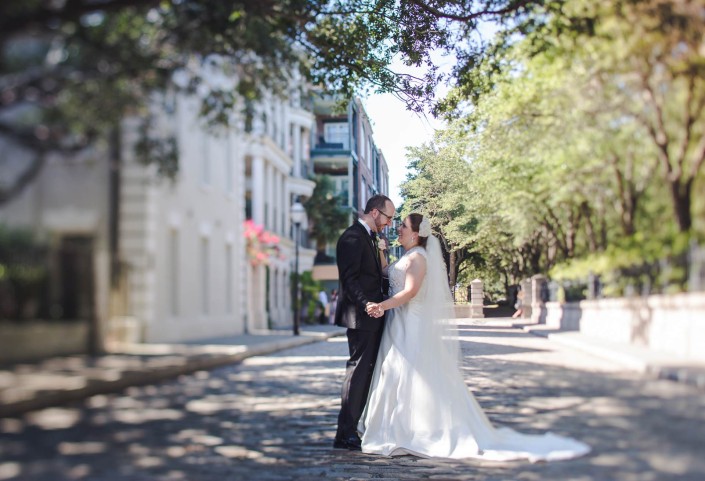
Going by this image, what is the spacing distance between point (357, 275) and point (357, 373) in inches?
27.3

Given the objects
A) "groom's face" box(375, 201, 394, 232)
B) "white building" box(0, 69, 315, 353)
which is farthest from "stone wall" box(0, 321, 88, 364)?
"groom's face" box(375, 201, 394, 232)

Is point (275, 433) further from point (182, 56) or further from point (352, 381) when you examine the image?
point (182, 56)

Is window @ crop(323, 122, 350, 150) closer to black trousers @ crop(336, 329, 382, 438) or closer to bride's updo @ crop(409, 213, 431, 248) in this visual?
bride's updo @ crop(409, 213, 431, 248)

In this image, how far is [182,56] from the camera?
2010 mm

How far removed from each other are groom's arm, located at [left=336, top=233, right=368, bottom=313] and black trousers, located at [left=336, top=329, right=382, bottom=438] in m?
0.35

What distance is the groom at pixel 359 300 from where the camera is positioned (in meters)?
4.30

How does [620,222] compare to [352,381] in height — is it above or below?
above

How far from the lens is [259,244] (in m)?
3.11

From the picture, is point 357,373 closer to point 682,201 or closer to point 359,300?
point 359,300

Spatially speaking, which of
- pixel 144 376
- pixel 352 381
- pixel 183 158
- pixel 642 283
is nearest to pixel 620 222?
pixel 642 283

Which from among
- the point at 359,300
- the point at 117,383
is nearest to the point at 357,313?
the point at 359,300

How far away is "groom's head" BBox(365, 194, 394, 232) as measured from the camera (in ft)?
13.5

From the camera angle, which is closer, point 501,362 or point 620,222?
point 620,222

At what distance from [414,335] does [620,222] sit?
276cm
